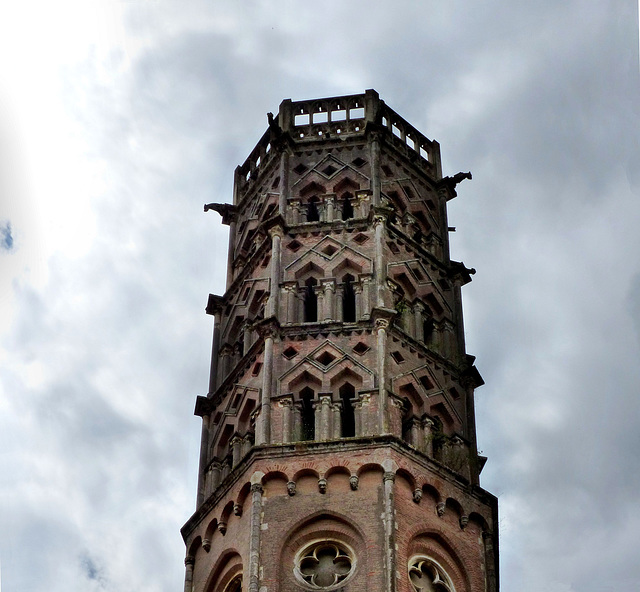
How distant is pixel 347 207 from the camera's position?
155 ft

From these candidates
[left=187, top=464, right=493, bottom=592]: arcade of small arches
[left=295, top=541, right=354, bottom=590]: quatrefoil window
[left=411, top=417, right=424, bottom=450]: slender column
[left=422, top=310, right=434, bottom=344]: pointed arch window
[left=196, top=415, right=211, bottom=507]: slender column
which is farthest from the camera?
[left=422, top=310, right=434, bottom=344]: pointed arch window

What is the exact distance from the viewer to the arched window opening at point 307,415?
128ft

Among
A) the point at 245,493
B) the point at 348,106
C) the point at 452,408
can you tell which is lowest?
the point at 245,493

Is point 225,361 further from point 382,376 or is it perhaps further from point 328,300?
point 382,376

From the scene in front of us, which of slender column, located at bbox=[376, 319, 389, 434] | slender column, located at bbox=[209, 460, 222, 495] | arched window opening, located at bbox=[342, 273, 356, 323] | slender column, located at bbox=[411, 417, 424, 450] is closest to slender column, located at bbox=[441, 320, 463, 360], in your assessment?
arched window opening, located at bbox=[342, 273, 356, 323]

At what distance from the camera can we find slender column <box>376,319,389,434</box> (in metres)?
38.4

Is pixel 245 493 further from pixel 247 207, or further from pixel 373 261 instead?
pixel 247 207

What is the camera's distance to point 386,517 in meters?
36.0

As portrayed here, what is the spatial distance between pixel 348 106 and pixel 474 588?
19657 millimetres

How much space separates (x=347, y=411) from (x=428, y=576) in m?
5.41

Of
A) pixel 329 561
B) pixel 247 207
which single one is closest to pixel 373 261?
pixel 247 207

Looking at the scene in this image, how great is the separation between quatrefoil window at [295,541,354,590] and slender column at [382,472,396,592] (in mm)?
1036

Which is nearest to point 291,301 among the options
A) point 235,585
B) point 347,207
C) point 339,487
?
point 347,207

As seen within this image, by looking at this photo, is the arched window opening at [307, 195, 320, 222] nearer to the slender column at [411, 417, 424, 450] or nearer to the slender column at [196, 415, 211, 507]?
the slender column at [196, 415, 211, 507]
